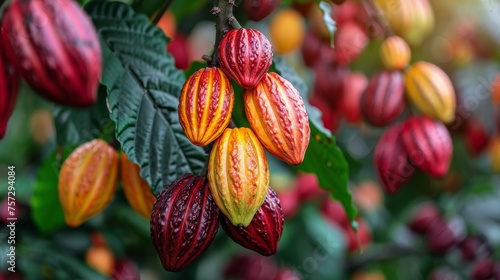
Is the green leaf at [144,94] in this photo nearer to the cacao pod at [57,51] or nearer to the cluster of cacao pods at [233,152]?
the cluster of cacao pods at [233,152]

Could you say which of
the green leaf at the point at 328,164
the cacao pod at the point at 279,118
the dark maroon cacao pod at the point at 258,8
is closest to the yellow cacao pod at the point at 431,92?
the green leaf at the point at 328,164

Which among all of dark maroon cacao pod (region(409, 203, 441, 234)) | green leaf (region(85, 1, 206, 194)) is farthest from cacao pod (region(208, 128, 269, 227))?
dark maroon cacao pod (region(409, 203, 441, 234))

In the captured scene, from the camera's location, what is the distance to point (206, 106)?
0.69 m

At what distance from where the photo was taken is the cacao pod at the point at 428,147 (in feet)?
3.66

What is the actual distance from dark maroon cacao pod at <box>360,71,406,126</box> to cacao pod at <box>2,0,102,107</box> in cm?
73

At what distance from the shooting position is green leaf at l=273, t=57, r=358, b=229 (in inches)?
36.3

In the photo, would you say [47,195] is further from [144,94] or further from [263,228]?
[263,228]

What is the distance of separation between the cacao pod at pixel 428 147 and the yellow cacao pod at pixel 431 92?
3 centimetres

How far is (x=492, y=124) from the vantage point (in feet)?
6.05

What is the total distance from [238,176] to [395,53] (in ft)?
2.05

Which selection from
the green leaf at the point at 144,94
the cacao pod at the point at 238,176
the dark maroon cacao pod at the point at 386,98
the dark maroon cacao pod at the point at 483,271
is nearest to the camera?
the cacao pod at the point at 238,176

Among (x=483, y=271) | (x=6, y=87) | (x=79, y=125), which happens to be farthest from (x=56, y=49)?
(x=483, y=271)

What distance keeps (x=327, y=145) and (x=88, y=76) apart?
430 millimetres

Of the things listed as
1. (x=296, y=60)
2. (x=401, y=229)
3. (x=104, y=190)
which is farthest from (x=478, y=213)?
(x=104, y=190)
